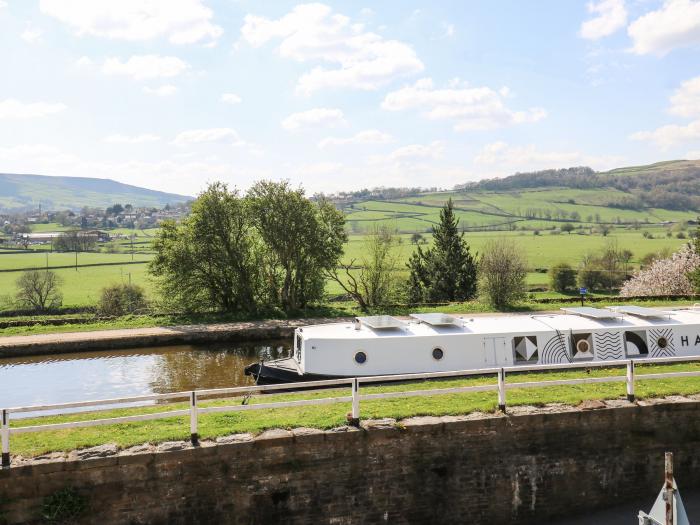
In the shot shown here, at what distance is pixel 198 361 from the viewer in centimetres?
1998

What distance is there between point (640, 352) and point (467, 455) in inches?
303

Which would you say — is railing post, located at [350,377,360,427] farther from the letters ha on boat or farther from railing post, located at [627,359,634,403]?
railing post, located at [627,359,634,403]

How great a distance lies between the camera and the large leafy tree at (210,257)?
27.7 meters


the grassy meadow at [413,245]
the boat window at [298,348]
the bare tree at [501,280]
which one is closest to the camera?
the boat window at [298,348]

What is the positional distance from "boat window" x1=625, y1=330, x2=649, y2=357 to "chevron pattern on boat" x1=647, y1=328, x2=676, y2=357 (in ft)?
0.46

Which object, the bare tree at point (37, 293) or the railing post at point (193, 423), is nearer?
the railing post at point (193, 423)

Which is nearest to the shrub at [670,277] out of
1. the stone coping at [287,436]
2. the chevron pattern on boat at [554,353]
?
the chevron pattern on boat at [554,353]

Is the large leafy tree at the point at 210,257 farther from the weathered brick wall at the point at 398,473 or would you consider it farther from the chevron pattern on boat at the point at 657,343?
the weathered brick wall at the point at 398,473

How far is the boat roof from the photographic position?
15.0 m

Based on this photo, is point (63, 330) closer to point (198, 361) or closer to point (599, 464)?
point (198, 361)

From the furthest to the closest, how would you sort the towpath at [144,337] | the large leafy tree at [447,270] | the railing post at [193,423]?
the large leafy tree at [447,270]
the towpath at [144,337]
the railing post at [193,423]

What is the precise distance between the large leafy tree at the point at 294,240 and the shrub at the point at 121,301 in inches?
526

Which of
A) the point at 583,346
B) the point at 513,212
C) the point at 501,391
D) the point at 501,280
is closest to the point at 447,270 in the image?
the point at 501,280

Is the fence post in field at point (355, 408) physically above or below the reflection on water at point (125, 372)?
above
